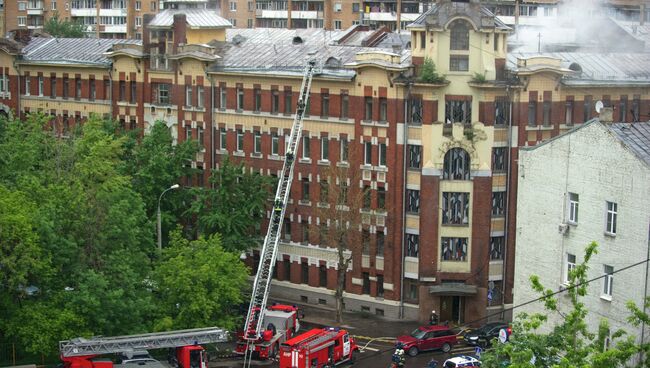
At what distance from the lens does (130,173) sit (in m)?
87.8

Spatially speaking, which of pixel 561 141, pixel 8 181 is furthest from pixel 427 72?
pixel 8 181

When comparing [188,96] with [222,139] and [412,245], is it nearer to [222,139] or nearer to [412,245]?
[222,139]

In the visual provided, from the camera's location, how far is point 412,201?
81125 mm

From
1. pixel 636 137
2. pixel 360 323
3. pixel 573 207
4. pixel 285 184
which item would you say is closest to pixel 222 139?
pixel 285 184

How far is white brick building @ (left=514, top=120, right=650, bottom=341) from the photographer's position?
55.8m

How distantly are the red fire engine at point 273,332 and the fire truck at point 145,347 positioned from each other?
5.13 m

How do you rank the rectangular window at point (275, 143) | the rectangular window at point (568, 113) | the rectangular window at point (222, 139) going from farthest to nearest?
the rectangular window at point (222, 139) → the rectangular window at point (275, 143) → the rectangular window at point (568, 113)

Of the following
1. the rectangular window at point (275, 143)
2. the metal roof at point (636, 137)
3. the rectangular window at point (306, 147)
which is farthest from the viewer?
the rectangular window at point (275, 143)

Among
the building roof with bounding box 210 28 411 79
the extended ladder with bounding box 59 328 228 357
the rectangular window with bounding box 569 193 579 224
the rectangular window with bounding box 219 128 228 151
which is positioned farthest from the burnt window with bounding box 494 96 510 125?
the extended ladder with bounding box 59 328 228 357

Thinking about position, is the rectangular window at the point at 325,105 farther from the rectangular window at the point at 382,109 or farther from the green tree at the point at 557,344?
the green tree at the point at 557,344

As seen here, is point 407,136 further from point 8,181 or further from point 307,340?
point 8,181

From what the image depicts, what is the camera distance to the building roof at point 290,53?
8375 cm

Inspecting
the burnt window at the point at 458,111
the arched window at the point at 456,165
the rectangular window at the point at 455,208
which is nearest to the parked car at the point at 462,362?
the rectangular window at the point at 455,208

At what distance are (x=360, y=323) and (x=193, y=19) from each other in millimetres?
27240
